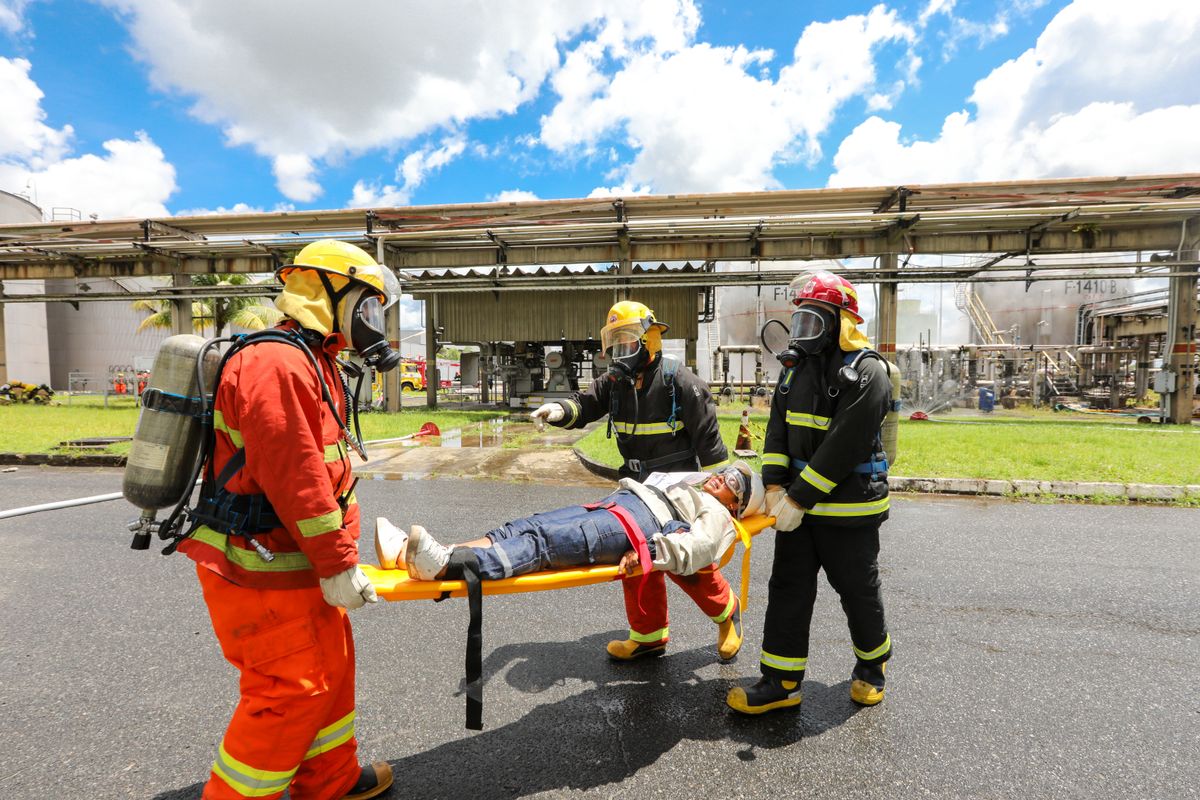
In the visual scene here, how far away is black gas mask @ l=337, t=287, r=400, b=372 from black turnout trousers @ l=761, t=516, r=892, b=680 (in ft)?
6.44

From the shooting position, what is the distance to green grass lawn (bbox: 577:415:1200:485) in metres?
7.48

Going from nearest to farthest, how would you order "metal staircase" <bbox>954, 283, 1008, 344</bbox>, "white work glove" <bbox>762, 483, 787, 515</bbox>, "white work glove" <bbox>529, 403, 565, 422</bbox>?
1. "white work glove" <bbox>762, 483, 787, 515</bbox>
2. "white work glove" <bbox>529, 403, 565, 422</bbox>
3. "metal staircase" <bbox>954, 283, 1008, 344</bbox>

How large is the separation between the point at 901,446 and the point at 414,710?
380 inches

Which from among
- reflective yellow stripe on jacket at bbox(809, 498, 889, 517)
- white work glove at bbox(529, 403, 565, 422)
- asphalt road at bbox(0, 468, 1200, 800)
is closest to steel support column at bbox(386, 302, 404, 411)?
asphalt road at bbox(0, 468, 1200, 800)

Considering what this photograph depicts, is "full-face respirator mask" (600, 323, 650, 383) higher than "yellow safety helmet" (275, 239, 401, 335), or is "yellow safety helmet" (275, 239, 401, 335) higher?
"yellow safety helmet" (275, 239, 401, 335)

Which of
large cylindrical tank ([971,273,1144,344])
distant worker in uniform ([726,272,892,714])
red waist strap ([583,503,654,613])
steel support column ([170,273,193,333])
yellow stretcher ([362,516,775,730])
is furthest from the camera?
large cylindrical tank ([971,273,1144,344])

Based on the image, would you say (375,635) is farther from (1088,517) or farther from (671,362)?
(1088,517)

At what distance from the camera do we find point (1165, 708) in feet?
8.55

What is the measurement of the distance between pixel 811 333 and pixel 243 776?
2.75m

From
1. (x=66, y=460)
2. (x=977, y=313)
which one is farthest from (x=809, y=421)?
(x=977, y=313)

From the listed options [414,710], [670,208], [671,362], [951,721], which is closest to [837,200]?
[670,208]

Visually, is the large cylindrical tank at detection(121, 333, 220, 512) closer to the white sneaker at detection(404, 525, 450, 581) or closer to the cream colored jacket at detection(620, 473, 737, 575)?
the white sneaker at detection(404, 525, 450, 581)

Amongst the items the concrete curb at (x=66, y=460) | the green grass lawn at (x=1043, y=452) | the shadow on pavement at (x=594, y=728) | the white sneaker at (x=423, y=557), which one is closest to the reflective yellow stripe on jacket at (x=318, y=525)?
the white sneaker at (x=423, y=557)

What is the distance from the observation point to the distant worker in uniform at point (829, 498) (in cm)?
251
